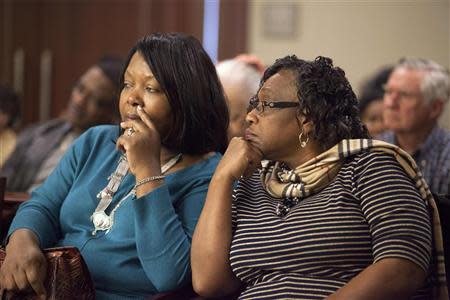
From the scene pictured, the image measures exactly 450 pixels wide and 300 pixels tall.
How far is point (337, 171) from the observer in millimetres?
2033

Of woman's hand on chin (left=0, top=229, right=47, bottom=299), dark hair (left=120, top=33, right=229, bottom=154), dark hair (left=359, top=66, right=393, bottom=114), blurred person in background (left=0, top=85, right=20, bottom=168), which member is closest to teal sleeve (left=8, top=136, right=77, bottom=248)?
woman's hand on chin (left=0, top=229, right=47, bottom=299)

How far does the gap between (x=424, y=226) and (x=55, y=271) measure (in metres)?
0.95

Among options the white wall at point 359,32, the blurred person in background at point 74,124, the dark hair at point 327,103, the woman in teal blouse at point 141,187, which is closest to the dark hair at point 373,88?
the white wall at point 359,32

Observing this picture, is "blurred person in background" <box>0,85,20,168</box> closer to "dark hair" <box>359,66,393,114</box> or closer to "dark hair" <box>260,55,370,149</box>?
"dark hair" <box>359,66,393,114</box>

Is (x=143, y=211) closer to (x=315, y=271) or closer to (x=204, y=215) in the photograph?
(x=204, y=215)

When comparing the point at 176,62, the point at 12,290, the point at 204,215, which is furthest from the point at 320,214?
the point at 12,290

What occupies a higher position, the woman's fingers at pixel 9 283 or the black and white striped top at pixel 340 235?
the black and white striped top at pixel 340 235

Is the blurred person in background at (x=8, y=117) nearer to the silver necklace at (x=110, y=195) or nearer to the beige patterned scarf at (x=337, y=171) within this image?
the silver necklace at (x=110, y=195)

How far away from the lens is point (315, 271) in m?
1.98

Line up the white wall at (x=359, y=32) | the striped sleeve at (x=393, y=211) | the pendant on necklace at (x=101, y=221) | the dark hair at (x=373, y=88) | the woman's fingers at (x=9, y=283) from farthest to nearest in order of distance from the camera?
the white wall at (x=359, y=32) < the dark hair at (x=373, y=88) < the pendant on necklace at (x=101, y=221) < the woman's fingers at (x=9, y=283) < the striped sleeve at (x=393, y=211)

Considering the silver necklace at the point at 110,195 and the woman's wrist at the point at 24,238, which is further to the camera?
the silver necklace at the point at 110,195

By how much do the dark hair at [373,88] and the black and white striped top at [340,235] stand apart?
297cm

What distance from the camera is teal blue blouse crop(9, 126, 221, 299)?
2.15 meters

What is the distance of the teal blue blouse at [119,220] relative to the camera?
2154 mm
